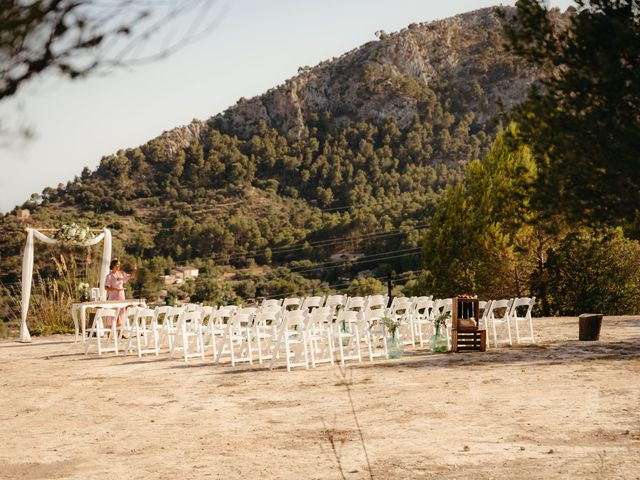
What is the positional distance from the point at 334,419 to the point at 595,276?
16245mm

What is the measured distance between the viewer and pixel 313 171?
61.0 metres

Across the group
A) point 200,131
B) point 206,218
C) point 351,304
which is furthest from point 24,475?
point 200,131

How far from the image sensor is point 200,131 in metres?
65.4

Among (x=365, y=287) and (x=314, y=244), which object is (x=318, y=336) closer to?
(x=365, y=287)

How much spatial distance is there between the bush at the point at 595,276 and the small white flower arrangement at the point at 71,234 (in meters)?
12.3

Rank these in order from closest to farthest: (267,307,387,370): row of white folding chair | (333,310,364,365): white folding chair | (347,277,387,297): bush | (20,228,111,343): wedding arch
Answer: (267,307,387,370): row of white folding chair
(333,310,364,365): white folding chair
(20,228,111,343): wedding arch
(347,277,387,297): bush

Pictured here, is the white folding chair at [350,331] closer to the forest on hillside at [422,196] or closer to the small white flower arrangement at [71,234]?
the forest on hillside at [422,196]

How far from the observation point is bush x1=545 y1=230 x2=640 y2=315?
21.3 meters

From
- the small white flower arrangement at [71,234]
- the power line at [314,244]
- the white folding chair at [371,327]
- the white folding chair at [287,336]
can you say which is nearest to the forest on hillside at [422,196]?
the power line at [314,244]

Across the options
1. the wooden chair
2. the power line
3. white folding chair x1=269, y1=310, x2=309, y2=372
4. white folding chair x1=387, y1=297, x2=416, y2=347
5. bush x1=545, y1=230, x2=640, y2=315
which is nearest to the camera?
white folding chair x1=269, y1=310, x2=309, y2=372

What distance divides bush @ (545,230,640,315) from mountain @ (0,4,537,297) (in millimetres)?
20779

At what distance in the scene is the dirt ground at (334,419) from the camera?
17.5ft

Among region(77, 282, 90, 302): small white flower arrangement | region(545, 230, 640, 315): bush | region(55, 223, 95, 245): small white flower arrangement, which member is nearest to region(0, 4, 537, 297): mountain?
region(55, 223, 95, 245): small white flower arrangement

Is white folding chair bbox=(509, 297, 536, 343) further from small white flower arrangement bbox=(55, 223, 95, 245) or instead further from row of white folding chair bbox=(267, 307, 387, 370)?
small white flower arrangement bbox=(55, 223, 95, 245)
